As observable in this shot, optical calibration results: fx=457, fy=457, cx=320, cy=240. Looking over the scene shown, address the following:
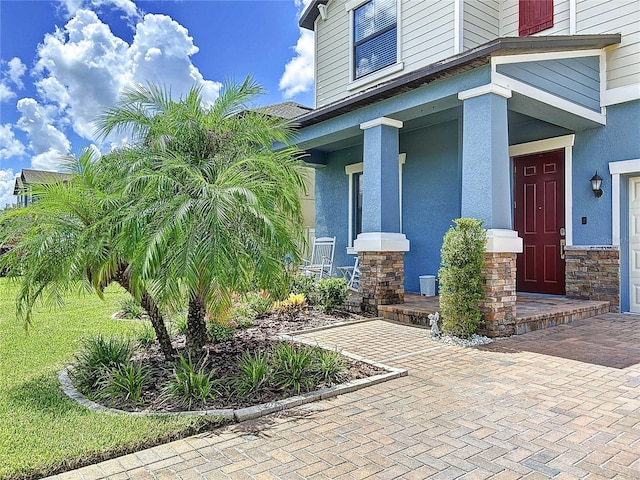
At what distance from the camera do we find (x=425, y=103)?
676 cm

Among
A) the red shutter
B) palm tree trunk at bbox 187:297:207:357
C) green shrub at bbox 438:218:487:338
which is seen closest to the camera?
palm tree trunk at bbox 187:297:207:357

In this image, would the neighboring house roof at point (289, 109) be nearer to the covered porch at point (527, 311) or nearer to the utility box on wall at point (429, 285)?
the utility box on wall at point (429, 285)

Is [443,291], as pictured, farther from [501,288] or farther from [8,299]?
[8,299]

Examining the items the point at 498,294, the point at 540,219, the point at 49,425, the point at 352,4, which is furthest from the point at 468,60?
the point at 49,425

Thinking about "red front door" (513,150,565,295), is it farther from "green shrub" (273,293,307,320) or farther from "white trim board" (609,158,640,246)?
"green shrub" (273,293,307,320)

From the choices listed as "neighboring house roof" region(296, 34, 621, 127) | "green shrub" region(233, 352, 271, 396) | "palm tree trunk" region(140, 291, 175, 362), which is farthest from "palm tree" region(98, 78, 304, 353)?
"neighboring house roof" region(296, 34, 621, 127)

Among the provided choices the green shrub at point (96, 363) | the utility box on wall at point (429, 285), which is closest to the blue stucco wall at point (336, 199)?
the utility box on wall at point (429, 285)

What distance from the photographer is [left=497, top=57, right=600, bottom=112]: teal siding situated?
6215 millimetres

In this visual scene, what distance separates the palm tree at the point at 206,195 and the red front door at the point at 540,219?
5.50 meters

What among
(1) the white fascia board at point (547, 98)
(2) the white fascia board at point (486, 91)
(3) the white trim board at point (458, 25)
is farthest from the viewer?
(3) the white trim board at point (458, 25)

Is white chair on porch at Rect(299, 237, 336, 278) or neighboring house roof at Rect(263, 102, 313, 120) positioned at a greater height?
neighboring house roof at Rect(263, 102, 313, 120)

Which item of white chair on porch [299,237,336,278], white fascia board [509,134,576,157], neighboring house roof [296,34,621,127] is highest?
neighboring house roof [296,34,621,127]

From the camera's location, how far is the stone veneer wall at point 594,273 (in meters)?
7.57

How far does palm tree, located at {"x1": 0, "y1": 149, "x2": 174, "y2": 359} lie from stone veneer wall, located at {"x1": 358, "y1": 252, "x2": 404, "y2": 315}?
13.2 feet
